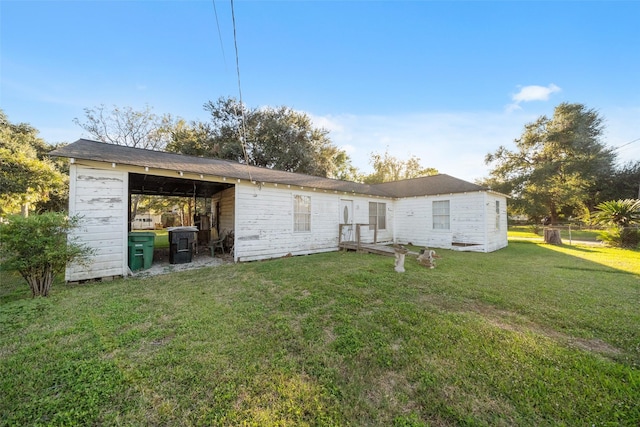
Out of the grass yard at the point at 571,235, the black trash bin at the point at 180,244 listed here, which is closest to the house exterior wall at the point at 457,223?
the grass yard at the point at 571,235

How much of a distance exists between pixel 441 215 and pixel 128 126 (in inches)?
946

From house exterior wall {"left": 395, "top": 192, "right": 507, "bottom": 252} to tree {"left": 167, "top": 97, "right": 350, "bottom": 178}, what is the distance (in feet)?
34.9

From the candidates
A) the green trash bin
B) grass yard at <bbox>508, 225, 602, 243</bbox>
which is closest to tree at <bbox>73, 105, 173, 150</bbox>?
the green trash bin

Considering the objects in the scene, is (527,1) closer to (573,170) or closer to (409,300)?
(409,300)

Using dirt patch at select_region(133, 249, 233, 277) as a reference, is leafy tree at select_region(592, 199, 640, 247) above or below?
above

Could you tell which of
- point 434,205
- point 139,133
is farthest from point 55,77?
point 434,205

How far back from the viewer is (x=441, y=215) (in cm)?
1062

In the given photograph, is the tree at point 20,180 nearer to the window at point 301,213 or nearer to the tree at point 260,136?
the tree at point 260,136

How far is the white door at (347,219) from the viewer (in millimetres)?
9773

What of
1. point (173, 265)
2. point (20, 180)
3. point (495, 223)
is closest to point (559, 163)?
point (495, 223)

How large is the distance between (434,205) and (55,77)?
18.3 m

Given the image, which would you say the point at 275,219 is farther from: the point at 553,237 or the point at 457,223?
the point at 553,237

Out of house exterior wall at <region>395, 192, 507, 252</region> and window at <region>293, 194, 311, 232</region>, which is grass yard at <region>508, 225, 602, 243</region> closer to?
house exterior wall at <region>395, 192, 507, 252</region>

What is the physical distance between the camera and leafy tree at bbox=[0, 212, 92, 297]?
3713mm
